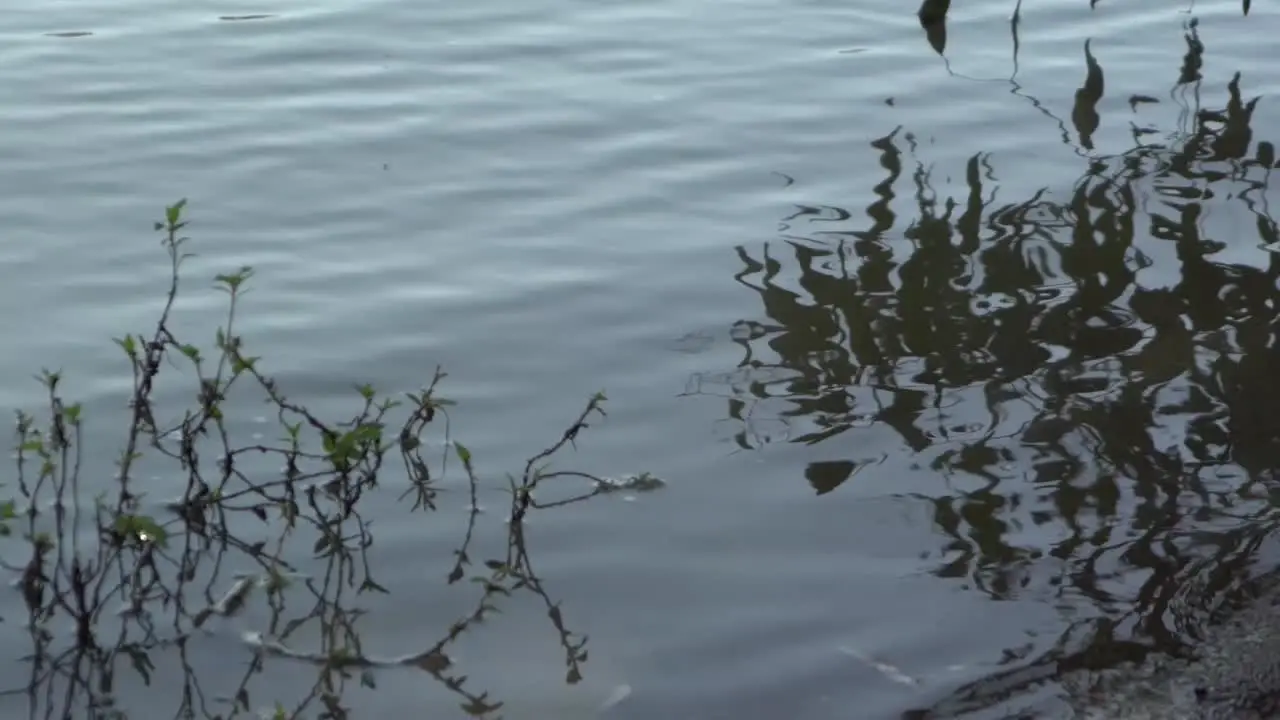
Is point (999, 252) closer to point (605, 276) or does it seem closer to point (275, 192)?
point (605, 276)

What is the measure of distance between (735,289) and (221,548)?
2.18m

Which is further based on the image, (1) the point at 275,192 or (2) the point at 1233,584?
(1) the point at 275,192

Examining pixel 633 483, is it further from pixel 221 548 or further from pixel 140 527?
pixel 140 527

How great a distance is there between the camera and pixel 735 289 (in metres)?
5.95

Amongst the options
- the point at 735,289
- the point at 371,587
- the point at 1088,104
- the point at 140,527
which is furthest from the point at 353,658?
the point at 1088,104

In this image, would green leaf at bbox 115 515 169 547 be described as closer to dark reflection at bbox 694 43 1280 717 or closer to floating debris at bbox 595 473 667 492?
floating debris at bbox 595 473 667 492

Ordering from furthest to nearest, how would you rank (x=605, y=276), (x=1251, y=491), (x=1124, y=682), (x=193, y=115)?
(x=193, y=115) → (x=605, y=276) → (x=1251, y=491) → (x=1124, y=682)

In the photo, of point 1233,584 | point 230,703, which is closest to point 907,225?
point 1233,584

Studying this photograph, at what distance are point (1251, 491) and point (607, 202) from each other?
9.09 ft

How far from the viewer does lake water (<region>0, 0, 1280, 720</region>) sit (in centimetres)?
422

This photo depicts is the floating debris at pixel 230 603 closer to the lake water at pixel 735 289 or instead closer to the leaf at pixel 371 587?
the lake water at pixel 735 289

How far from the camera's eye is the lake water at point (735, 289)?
13.8 feet

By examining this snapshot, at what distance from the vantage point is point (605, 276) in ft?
19.9

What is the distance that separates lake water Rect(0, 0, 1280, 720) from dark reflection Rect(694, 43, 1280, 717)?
16 mm
